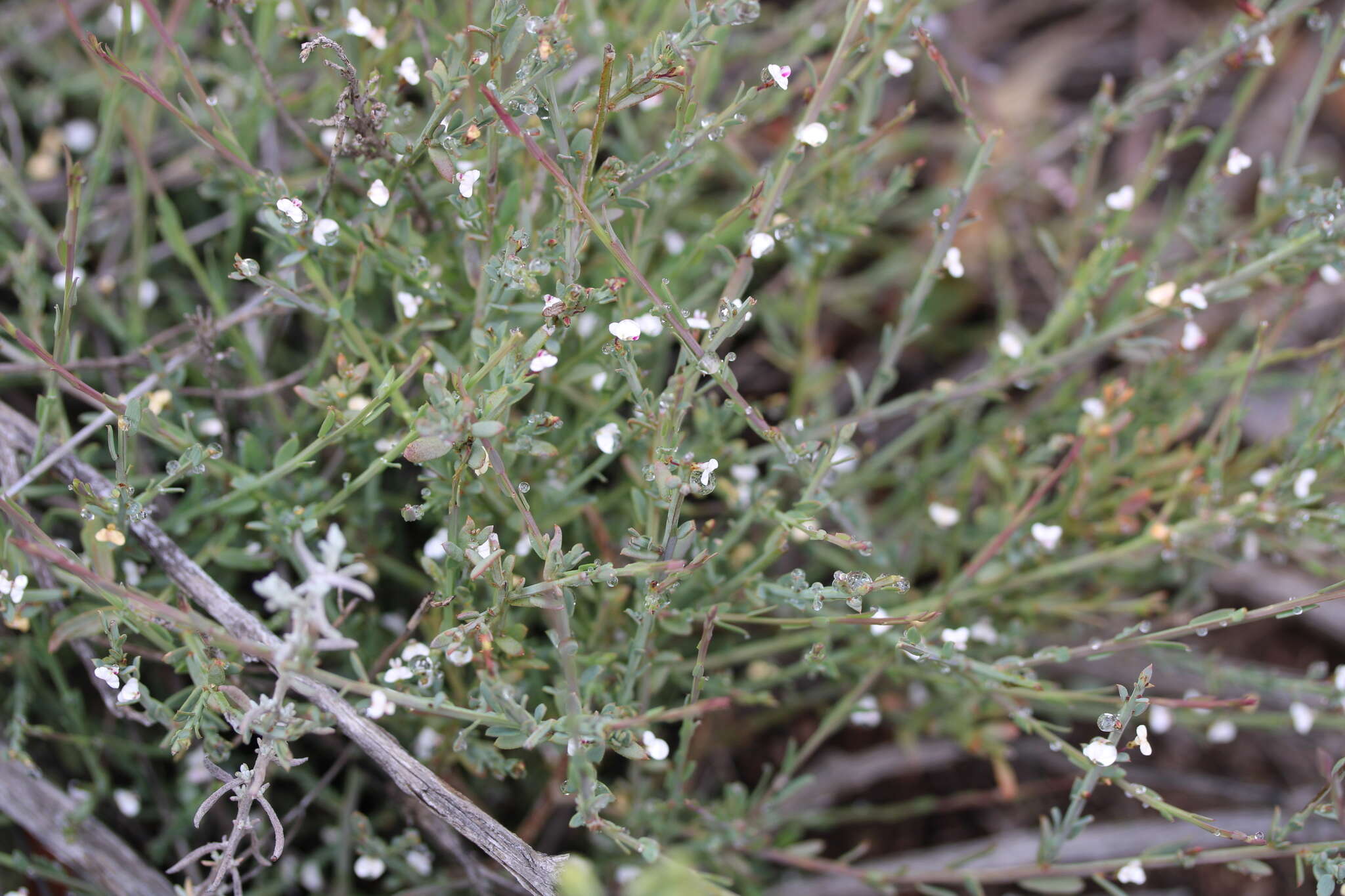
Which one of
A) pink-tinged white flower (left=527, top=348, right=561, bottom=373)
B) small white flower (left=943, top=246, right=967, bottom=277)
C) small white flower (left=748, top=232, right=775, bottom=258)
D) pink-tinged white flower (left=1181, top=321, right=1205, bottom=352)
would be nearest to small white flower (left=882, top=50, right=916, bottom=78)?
small white flower (left=943, top=246, right=967, bottom=277)

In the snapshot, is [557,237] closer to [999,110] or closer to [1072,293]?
[1072,293]

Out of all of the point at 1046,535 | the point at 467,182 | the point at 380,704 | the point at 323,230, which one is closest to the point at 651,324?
the point at 467,182

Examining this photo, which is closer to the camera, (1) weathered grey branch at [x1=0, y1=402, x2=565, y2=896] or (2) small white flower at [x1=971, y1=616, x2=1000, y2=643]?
(1) weathered grey branch at [x1=0, y1=402, x2=565, y2=896]

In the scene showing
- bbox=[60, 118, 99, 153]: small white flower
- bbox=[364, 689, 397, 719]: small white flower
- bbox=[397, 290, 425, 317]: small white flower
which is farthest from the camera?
bbox=[60, 118, 99, 153]: small white flower

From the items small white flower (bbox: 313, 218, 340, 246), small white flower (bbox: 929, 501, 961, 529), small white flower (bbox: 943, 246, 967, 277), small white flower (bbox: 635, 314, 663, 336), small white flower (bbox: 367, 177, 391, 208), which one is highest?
A: small white flower (bbox: 367, 177, 391, 208)

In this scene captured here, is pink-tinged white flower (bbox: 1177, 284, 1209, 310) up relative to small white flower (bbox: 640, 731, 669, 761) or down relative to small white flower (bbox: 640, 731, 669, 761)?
up

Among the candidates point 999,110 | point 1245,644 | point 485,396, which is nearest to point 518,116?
point 485,396

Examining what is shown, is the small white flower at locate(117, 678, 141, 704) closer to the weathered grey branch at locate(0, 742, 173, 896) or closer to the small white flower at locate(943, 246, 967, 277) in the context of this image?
the weathered grey branch at locate(0, 742, 173, 896)
